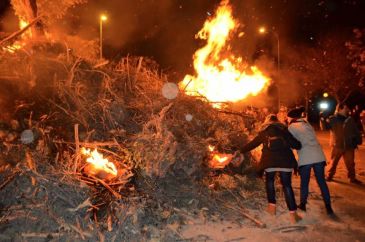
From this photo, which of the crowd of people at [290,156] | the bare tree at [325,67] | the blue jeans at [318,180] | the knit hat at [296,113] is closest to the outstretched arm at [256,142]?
the crowd of people at [290,156]

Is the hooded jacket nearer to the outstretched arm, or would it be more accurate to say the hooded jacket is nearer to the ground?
the outstretched arm

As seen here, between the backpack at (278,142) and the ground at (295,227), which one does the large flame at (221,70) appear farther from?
the ground at (295,227)

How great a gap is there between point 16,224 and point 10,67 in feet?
11.1

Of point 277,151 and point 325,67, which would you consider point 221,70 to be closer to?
point 277,151

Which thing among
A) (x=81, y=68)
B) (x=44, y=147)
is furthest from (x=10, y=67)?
(x=44, y=147)

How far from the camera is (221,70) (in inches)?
405

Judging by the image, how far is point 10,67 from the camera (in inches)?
288

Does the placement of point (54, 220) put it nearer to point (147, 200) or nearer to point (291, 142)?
point (147, 200)

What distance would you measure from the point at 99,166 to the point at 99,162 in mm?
101

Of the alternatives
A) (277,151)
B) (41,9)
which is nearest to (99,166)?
(277,151)

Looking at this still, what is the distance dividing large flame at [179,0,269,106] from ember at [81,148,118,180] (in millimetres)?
3822

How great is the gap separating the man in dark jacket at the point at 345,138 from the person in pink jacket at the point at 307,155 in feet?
8.70

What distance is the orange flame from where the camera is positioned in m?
6.23

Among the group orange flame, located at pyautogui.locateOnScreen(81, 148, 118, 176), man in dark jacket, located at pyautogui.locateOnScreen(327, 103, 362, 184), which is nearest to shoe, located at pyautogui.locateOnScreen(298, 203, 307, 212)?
man in dark jacket, located at pyautogui.locateOnScreen(327, 103, 362, 184)
